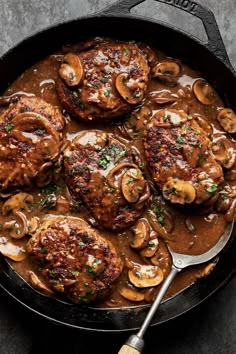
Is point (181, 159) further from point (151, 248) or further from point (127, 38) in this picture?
point (127, 38)

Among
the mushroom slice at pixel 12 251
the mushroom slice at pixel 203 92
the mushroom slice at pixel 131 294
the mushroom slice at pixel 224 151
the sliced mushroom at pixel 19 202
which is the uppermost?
the mushroom slice at pixel 203 92

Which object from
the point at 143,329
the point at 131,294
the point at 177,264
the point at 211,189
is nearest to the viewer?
the point at 143,329

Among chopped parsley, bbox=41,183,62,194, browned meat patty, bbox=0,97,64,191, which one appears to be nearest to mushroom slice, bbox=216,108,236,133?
browned meat patty, bbox=0,97,64,191

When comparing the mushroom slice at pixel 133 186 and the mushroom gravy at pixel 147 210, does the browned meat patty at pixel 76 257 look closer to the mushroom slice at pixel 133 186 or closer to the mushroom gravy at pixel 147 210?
the mushroom gravy at pixel 147 210

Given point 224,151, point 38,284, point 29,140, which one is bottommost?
point 38,284

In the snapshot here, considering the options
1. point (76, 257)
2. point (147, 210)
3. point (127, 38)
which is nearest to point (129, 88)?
point (127, 38)

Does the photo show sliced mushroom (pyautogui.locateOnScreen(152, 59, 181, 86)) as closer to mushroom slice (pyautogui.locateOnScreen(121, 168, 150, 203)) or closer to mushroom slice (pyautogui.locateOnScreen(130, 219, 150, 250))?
mushroom slice (pyautogui.locateOnScreen(121, 168, 150, 203))

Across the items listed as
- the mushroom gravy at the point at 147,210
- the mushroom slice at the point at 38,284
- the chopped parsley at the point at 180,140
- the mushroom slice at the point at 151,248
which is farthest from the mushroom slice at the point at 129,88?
the mushroom slice at the point at 38,284
